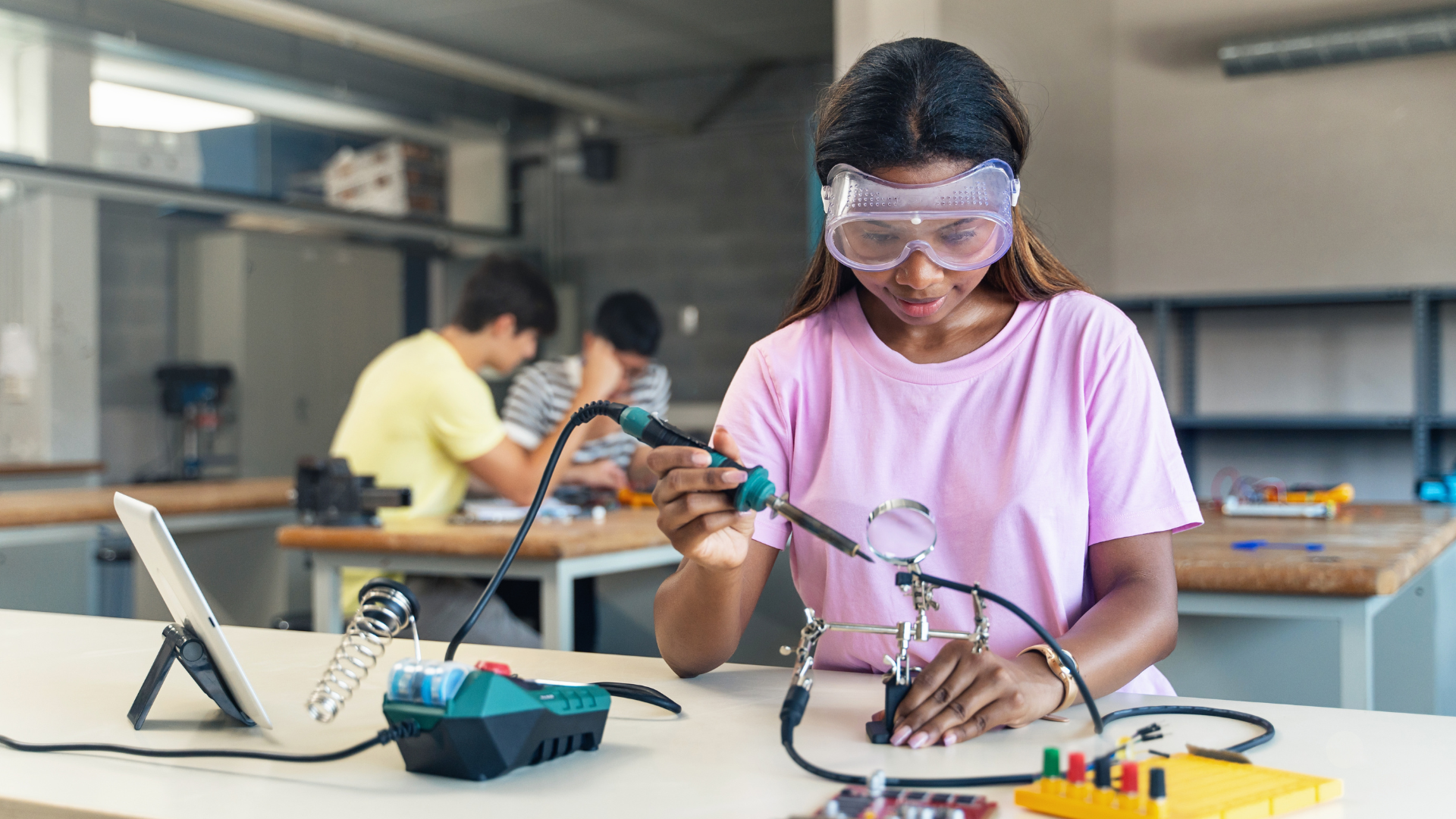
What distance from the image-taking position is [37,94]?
18.8 ft

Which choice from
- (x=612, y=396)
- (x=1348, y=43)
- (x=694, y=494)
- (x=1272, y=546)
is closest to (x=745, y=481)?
(x=694, y=494)

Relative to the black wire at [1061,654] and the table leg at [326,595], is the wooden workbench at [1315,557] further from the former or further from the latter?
the table leg at [326,595]

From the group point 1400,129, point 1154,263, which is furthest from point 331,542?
point 1400,129

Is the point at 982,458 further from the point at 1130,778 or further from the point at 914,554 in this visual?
the point at 1130,778

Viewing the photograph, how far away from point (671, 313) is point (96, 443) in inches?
138

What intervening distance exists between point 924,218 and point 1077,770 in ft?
1.79

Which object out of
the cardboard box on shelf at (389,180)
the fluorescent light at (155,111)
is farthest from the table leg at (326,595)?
the cardboard box on shelf at (389,180)

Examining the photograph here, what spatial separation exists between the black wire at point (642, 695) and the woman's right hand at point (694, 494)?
0.14 m

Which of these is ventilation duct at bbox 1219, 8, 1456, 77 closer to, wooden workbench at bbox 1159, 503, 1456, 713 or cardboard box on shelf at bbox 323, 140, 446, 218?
wooden workbench at bbox 1159, 503, 1456, 713

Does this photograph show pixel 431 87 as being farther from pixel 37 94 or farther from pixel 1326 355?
pixel 1326 355

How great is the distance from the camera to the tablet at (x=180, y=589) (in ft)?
2.92

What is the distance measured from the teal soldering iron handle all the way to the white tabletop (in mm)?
191

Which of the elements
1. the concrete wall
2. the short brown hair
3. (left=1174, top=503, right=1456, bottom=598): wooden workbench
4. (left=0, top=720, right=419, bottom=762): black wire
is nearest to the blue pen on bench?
(left=1174, top=503, right=1456, bottom=598): wooden workbench

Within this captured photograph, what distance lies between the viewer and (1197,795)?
718 mm
